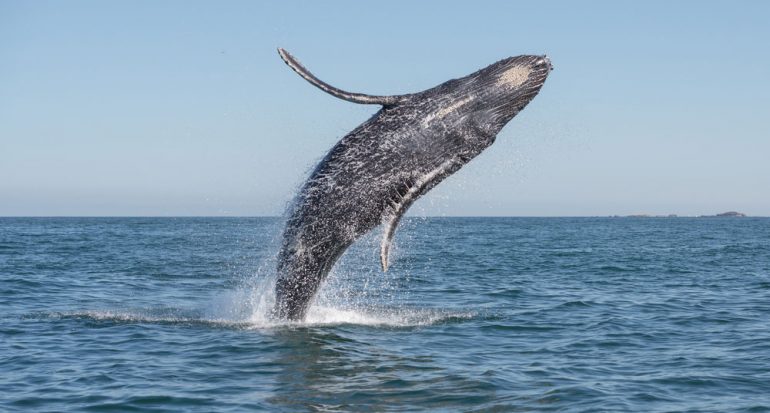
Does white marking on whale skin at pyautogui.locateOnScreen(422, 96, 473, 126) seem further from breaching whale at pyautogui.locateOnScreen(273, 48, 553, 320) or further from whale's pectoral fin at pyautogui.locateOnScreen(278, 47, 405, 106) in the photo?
whale's pectoral fin at pyautogui.locateOnScreen(278, 47, 405, 106)

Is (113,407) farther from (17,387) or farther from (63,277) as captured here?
(63,277)

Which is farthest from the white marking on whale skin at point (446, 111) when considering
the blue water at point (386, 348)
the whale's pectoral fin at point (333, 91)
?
the blue water at point (386, 348)

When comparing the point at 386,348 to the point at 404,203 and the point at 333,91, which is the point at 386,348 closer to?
the point at 404,203

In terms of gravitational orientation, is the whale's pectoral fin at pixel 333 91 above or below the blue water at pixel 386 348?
above

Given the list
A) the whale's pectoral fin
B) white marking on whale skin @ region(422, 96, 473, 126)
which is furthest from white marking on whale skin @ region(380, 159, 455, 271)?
the whale's pectoral fin

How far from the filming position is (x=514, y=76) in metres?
13.4

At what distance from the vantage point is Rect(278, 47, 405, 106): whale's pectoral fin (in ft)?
43.6

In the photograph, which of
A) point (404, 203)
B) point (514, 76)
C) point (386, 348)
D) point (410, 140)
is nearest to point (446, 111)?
point (410, 140)

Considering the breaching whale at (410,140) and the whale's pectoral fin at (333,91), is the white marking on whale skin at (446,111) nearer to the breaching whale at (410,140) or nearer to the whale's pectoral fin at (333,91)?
the breaching whale at (410,140)

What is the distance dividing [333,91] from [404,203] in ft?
6.91

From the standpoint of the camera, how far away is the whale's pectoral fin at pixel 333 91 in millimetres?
13289

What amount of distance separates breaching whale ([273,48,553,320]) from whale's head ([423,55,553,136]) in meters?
0.01

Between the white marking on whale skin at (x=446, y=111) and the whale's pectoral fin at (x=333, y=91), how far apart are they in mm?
530

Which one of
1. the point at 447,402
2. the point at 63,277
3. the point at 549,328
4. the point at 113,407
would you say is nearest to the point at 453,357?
the point at 447,402
